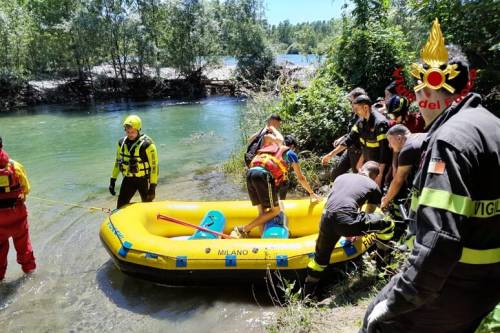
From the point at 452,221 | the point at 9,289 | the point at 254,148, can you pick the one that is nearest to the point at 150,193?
the point at 254,148

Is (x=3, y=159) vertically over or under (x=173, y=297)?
over

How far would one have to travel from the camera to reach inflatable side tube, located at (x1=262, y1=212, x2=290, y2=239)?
467 cm

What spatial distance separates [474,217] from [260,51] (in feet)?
84.2

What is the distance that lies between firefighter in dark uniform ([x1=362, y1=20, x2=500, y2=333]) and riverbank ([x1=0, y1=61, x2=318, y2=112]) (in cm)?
2126

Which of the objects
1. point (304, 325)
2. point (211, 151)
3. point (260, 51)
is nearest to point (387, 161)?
point (304, 325)

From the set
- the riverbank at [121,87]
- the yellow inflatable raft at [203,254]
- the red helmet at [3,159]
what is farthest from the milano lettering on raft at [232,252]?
the riverbank at [121,87]

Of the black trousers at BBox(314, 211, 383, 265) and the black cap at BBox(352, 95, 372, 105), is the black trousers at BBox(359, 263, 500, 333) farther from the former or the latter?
the black cap at BBox(352, 95, 372, 105)

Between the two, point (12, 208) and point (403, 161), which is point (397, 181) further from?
point (12, 208)

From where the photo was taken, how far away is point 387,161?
462cm

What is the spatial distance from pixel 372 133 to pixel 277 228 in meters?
1.55

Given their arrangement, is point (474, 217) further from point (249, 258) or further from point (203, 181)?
point (203, 181)

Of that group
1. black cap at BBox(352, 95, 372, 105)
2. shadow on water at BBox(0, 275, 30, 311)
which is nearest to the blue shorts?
black cap at BBox(352, 95, 372, 105)

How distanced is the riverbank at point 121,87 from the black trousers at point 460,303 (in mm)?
21370

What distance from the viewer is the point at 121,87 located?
80.6 ft
